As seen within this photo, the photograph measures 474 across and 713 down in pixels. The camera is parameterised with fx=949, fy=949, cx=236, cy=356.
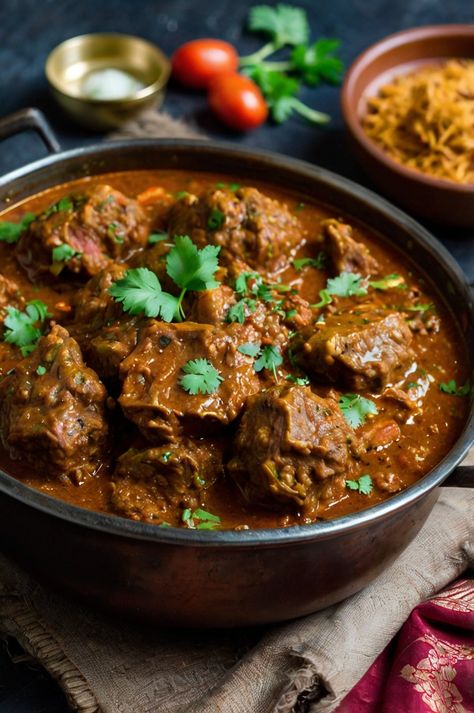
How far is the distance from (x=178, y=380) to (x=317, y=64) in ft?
15.8

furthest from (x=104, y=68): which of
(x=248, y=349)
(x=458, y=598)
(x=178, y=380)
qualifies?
(x=458, y=598)

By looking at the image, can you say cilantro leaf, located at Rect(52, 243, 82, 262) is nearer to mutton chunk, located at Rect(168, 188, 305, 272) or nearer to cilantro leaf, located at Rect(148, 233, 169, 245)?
cilantro leaf, located at Rect(148, 233, 169, 245)

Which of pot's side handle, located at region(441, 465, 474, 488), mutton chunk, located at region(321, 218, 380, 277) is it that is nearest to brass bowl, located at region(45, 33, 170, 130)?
mutton chunk, located at region(321, 218, 380, 277)

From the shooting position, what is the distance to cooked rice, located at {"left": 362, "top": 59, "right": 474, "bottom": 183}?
7020 mm

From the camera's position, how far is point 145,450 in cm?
407

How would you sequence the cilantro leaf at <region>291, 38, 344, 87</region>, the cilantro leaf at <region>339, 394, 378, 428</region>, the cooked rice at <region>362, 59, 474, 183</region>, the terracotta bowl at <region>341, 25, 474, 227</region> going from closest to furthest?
the cilantro leaf at <region>339, 394, 378, 428</region>, the terracotta bowl at <region>341, 25, 474, 227</region>, the cooked rice at <region>362, 59, 474, 183</region>, the cilantro leaf at <region>291, 38, 344, 87</region>

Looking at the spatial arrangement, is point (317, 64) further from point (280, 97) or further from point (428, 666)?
point (428, 666)

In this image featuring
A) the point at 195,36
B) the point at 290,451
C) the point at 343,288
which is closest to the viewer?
the point at 290,451

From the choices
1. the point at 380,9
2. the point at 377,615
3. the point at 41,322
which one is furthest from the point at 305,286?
the point at 380,9

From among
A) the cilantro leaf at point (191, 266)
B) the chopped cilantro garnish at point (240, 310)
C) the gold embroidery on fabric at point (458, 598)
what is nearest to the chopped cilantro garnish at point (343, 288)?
the chopped cilantro garnish at point (240, 310)

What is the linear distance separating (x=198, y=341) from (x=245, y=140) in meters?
3.78

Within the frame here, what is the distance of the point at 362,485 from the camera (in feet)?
13.8

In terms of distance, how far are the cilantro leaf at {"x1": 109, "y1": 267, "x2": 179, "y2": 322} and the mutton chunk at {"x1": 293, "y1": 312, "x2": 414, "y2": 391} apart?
0.66 m

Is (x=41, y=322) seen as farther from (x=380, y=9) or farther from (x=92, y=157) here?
(x=380, y=9)
